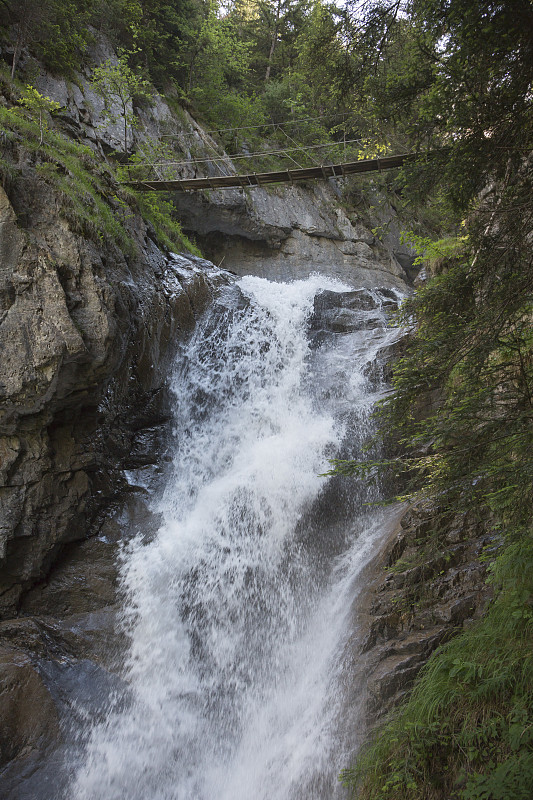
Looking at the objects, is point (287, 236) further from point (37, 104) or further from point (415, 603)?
point (415, 603)

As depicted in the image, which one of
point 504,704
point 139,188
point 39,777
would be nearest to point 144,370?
point 139,188

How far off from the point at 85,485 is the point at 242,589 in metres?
2.90

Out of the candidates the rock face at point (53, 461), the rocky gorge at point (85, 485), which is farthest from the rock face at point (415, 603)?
the rock face at point (53, 461)

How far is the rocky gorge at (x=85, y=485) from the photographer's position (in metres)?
5.08

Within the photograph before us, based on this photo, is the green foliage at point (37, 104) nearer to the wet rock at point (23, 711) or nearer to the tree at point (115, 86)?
the tree at point (115, 86)

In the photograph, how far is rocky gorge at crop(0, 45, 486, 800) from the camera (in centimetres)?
508

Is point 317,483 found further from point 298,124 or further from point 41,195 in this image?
point 298,124

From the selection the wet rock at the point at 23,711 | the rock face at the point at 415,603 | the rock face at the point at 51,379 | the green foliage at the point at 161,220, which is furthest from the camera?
the green foliage at the point at 161,220

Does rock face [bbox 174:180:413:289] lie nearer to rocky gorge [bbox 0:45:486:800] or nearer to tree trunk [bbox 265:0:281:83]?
rocky gorge [bbox 0:45:486:800]

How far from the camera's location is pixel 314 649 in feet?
19.3

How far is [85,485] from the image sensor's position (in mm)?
7547

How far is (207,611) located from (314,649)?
1.59m

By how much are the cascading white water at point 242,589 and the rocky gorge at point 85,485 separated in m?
0.45

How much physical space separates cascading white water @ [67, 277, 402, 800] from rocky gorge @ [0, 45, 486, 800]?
448mm
